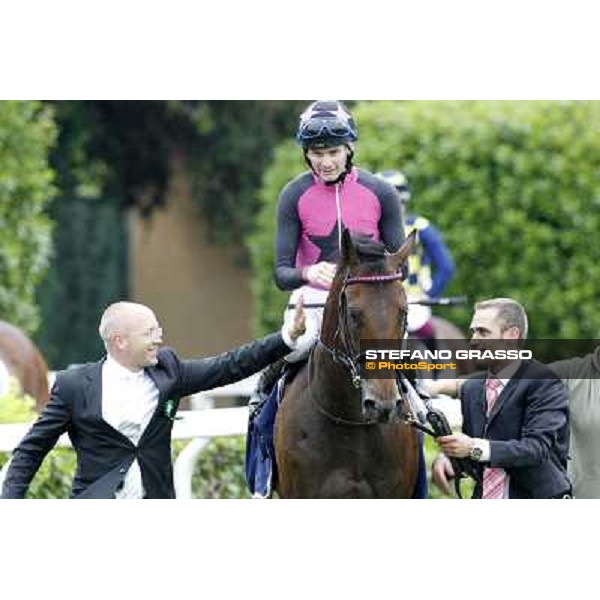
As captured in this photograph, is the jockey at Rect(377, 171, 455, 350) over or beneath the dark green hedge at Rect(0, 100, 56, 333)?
beneath

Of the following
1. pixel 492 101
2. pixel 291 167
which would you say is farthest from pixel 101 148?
pixel 492 101

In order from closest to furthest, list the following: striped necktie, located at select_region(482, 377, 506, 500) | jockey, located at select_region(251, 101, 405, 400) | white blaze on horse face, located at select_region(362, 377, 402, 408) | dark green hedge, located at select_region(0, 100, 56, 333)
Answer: white blaze on horse face, located at select_region(362, 377, 402, 408), striped necktie, located at select_region(482, 377, 506, 500), jockey, located at select_region(251, 101, 405, 400), dark green hedge, located at select_region(0, 100, 56, 333)

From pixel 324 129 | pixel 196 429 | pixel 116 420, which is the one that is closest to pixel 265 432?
pixel 196 429

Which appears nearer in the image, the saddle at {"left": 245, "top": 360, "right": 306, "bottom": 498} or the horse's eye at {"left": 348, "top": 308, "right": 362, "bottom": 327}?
the horse's eye at {"left": 348, "top": 308, "right": 362, "bottom": 327}

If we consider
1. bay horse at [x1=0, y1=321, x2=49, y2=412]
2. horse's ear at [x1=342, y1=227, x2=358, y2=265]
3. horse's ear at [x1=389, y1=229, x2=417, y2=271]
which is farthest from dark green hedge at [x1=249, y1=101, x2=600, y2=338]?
horse's ear at [x1=342, y1=227, x2=358, y2=265]

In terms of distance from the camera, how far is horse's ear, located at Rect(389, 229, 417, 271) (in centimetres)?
634

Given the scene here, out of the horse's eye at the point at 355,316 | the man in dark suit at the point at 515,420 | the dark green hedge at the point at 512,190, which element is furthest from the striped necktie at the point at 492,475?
the dark green hedge at the point at 512,190

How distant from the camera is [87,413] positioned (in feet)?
20.8

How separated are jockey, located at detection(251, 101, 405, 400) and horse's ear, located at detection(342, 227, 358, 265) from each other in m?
0.56

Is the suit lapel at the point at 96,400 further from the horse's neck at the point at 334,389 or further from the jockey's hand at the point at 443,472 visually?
the jockey's hand at the point at 443,472

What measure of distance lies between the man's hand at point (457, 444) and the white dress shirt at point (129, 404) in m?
1.09

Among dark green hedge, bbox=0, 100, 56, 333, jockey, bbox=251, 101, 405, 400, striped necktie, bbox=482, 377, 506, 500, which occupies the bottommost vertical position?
striped necktie, bbox=482, 377, 506, 500

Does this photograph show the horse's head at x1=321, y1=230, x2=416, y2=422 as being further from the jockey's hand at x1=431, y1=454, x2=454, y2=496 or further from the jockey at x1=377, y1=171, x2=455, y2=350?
the jockey at x1=377, y1=171, x2=455, y2=350

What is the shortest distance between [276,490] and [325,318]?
2.85ft
